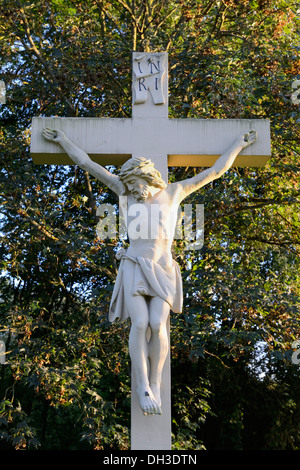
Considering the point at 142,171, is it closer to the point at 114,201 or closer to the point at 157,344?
the point at 157,344

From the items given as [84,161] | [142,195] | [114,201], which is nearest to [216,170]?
[142,195]

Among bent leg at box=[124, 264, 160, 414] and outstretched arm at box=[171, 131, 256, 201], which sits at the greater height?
outstretched arm at box=[171, 131, 256, 201]

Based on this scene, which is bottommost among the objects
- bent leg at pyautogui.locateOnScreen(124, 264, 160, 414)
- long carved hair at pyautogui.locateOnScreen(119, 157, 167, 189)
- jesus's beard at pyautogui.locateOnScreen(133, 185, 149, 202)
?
bent leg at pyautogui.locateOnScreen(124, 264, 160, 414)

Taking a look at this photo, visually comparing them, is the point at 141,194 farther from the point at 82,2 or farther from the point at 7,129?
the point at 82,2

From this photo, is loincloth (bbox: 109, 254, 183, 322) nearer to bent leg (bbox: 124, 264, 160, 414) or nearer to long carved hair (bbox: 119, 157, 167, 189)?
bent leg (bbox: 124, 264, 160, 414)

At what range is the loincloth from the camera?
449 centimetres

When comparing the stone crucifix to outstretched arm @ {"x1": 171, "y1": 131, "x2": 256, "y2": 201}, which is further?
outstretched arm @ {"x1": 171, "y1": 131, "x2": 256, "y2": 201}

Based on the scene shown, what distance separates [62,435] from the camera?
12023mm

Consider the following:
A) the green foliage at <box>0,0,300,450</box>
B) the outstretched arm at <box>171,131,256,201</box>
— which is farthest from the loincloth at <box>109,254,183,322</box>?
the green foliage at <box>0,0,300,450</box>

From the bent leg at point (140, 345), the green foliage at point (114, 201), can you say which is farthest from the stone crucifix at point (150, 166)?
the green foliage at point (114, 201)

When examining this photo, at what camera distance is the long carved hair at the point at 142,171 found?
481 centimetres

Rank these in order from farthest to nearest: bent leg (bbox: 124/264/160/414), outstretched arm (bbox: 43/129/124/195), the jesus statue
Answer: outstretched arm (bbox: 43/129/124/195), the jesus statue, bent leg (bbox: 124/264/160/414)
